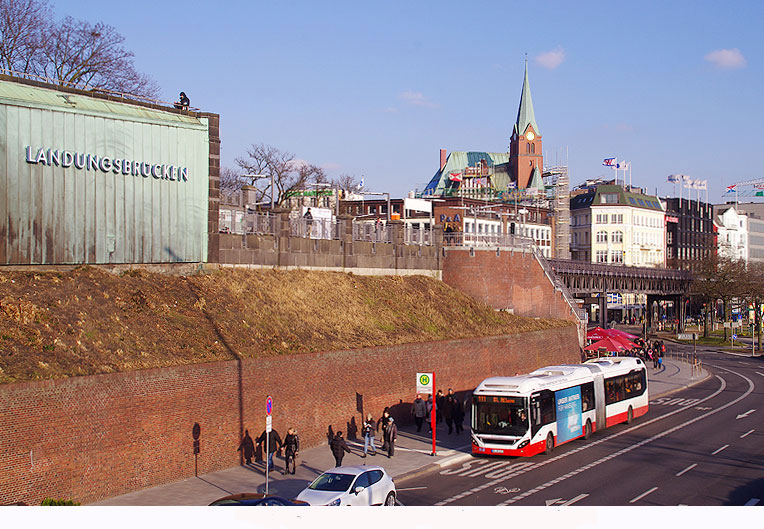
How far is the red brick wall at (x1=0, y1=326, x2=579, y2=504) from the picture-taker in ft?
60.9

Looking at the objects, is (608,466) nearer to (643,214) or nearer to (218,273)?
(218,273)

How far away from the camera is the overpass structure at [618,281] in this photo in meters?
76.6

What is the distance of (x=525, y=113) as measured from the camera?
481 feet

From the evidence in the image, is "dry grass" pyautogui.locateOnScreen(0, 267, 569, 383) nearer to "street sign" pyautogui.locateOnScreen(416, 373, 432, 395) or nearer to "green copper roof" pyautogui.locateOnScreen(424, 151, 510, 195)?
"street sign" pyautogui.locateOnScreen(416, 373, 432, 395)

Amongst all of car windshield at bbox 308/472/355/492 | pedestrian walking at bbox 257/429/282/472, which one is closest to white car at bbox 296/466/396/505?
car windshield at bbox 308/472/355/492

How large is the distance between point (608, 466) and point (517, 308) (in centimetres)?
2754

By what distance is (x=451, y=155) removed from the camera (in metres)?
152

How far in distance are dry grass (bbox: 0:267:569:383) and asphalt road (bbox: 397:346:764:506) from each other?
25.6ft

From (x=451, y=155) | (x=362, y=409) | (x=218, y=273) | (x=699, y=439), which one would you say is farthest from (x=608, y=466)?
(x=451, y=155)

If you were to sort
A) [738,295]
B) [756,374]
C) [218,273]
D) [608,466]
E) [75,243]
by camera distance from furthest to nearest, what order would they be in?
[738,295], [756,374], [218,273], [75,243], [608,466]

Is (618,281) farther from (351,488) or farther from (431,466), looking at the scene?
(351,488)

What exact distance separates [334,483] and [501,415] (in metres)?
10.2

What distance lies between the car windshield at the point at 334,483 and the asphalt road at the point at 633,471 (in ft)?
8.94

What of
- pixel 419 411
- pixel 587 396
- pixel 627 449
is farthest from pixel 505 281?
pixel 627 449
